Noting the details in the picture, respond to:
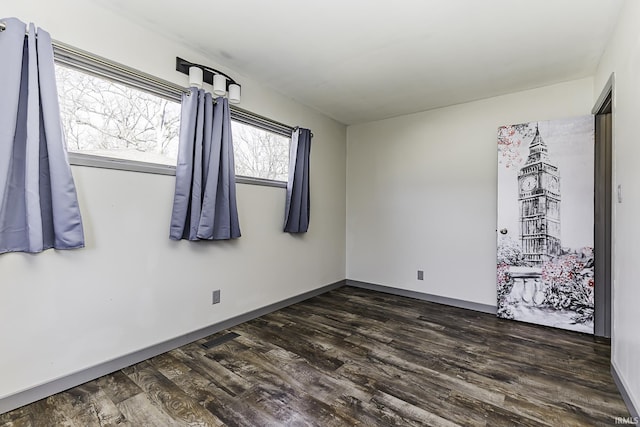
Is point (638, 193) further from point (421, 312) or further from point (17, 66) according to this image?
point (17, 66)

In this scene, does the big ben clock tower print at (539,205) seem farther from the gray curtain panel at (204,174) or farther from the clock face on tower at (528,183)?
the gray curtain panel at (204,174)

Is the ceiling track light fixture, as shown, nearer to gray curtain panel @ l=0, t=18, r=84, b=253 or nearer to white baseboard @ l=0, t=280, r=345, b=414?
gray curtain panel @ l=0, t=18, r=84, b=253

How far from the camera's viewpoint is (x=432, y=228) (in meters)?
3.65

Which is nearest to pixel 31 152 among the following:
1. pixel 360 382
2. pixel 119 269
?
pixel 119 269

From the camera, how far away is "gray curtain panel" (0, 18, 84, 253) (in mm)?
Result: 1538

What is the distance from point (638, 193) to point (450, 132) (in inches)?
85.7

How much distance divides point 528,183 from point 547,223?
0.42 metres

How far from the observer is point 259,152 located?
3.12 metres

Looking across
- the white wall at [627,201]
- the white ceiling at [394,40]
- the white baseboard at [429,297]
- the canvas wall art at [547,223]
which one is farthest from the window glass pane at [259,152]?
the white wall at [627,201]

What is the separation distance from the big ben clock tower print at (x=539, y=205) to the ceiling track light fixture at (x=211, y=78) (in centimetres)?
287

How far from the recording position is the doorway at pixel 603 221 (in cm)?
261

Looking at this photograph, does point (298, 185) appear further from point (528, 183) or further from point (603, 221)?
point (603, 221)

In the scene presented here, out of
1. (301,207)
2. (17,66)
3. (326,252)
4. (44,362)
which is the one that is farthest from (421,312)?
(17,66)

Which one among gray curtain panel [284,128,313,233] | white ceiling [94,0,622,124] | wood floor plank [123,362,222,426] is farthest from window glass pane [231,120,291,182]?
wood floor plank [123,362,222,426]
